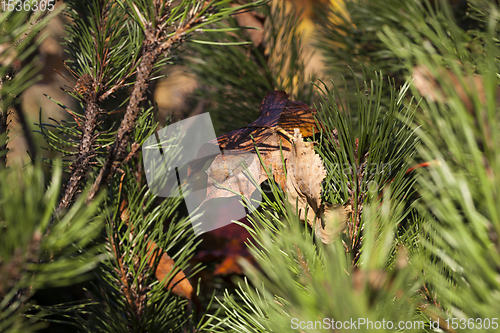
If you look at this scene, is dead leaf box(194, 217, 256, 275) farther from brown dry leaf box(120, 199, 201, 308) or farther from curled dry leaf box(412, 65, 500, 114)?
curled dry leaf box(412, 65, 500, 114)

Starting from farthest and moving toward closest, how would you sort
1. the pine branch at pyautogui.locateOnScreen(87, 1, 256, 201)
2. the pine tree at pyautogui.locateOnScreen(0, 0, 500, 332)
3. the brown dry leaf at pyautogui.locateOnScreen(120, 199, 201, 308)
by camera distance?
the brown dry leaf at pyautogui.locateOnScreen(120, 199, 201, 308) < the pine branch at pyautogui.locateOnScreen(87, 1, 256, 201) < the pine tree at pyautogui.locateOnScreen(0, 0, 500, 332)

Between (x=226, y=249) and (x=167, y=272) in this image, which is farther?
(x=226, y=249)

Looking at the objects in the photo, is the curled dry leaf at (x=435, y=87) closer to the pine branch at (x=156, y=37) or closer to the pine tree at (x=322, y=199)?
the pine tree at (x=322, y=199)

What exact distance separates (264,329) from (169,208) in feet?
0.64

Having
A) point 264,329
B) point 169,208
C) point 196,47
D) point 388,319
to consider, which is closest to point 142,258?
point 169,208

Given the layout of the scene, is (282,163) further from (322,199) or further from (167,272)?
(167,272)

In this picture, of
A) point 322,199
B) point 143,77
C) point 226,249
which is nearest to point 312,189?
point 322,199

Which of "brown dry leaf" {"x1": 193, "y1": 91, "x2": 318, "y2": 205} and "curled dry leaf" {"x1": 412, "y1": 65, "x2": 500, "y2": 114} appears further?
"brown dry leaf" {"x1": 193, "y1": 91, "x2": 318, "y2": 205}

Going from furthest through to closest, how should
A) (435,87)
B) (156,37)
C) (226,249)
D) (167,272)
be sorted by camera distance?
(226,249), (167,272), (156,37), (435,87)

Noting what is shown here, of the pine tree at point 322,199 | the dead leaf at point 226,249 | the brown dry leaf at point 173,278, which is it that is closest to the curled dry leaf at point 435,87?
the pine tree at point 322,199

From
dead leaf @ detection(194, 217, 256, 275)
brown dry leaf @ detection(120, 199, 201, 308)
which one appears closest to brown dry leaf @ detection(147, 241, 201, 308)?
brown dry leaf @ detection(120, 199, 201, 308)

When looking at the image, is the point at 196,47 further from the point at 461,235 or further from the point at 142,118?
the point at 461,235

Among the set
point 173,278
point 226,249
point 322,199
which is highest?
point 322,199

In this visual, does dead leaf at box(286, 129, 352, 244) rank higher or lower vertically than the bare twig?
lower
